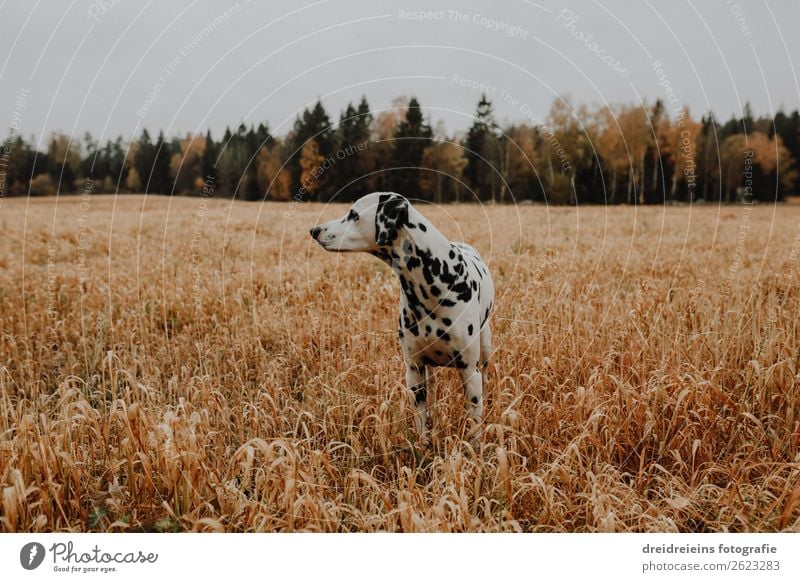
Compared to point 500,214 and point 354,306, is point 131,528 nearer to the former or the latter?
point 354,306

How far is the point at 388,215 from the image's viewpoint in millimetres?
3105

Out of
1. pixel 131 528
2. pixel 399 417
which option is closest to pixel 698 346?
pixel 399 417

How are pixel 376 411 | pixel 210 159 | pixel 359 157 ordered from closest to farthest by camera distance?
pixel 376 411, pixel 359 157, pixel 210 159

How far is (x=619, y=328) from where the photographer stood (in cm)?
496

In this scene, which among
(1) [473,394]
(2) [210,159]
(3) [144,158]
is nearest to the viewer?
(1) [473,394]

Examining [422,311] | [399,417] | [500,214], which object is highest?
[500,214]

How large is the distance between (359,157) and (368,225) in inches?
121

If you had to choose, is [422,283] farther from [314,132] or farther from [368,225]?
[314,132]

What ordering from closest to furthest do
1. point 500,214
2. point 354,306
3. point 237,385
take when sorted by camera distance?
point 237,385, point 354,306, point 500,214

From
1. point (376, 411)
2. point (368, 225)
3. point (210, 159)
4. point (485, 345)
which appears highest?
point (210, 159)

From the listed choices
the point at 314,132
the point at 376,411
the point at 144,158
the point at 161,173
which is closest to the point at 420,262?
the point at 376,411

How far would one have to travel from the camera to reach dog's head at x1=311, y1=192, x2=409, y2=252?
3.11m

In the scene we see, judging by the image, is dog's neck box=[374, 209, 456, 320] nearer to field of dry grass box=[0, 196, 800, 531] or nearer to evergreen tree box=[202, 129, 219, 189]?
field of dry grass box=[0, 196, 800, 531]

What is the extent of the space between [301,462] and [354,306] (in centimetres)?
270
